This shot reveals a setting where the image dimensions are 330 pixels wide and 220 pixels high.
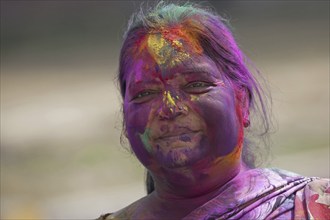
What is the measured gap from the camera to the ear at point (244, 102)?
131cm

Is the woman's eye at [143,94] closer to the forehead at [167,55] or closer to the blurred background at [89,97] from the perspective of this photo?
the forehead at [167,55]

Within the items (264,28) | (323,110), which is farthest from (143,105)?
(264,28)

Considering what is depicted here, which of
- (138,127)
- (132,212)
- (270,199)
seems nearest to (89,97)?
(132,212)

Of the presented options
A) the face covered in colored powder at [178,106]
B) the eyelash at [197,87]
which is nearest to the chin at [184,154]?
the face covered in colored powder at [178,106]

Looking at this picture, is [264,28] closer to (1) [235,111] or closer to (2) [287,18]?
(2) [287,18]

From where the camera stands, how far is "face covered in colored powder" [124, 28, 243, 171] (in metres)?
1.21

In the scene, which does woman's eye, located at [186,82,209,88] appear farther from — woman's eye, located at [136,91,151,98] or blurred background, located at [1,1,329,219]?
blurred background, located at [1,1,329,219]

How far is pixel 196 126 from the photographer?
3.96 ft

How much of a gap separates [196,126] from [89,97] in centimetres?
343

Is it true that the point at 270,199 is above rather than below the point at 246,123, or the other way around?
below

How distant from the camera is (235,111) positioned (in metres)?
1.26

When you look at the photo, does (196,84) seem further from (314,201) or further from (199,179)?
(314,201)

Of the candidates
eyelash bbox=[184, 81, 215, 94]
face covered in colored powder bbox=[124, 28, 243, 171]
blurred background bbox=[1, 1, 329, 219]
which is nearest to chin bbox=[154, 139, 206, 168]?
face covered in colored powder bbox=[124, 28, 243, 171]

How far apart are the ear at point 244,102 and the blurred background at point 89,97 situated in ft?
5.26
